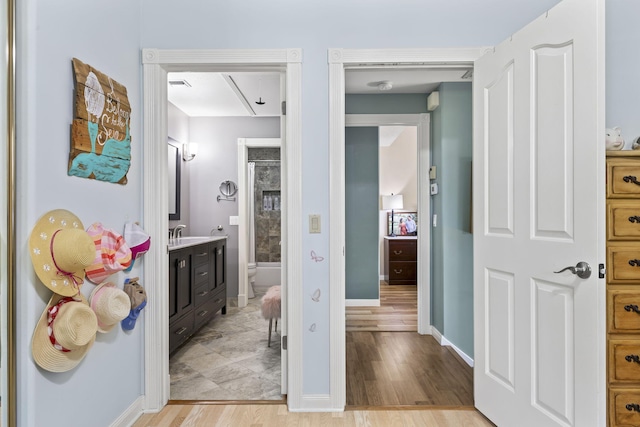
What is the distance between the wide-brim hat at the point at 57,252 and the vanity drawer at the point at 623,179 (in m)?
2.18

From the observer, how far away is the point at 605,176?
1.46m

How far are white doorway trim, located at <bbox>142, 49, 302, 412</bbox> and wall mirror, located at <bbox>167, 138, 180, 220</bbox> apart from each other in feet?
6.72

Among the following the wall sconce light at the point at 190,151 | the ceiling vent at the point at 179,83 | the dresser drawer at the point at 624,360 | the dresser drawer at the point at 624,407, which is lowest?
the dresser drawer at the point at 624,407

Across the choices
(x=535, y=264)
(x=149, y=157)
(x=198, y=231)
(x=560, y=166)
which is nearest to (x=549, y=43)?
(x=560, y=166)

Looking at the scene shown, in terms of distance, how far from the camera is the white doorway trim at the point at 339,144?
207 centimetres

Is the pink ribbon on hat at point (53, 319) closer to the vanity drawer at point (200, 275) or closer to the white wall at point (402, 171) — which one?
the vanity drawer at point (200, 275)

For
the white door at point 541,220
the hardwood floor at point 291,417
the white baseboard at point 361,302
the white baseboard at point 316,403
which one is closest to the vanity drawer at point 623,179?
the white door at point 541,220

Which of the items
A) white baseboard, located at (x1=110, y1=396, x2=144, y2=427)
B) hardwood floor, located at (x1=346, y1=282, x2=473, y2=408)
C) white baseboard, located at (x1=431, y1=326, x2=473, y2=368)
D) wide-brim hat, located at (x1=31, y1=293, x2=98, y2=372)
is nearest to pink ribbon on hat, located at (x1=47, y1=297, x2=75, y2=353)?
wide-brim hat, located at (x1=31, y1=293, x2=98, y2=372)

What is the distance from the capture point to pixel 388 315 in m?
4.17

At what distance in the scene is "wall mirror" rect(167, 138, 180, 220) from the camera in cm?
407

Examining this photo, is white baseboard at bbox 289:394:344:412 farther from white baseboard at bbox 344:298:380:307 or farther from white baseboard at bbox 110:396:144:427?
white baseboard at bbox 344:298:380:307

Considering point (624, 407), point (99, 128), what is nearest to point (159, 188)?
point (99, 128)

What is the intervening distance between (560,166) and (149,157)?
7.16ft

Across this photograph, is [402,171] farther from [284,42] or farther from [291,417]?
[291,417]
